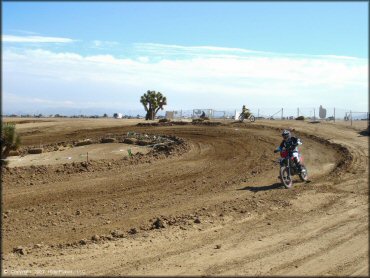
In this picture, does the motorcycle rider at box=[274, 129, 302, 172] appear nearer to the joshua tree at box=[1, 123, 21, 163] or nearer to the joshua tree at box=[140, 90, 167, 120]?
the joshua tree at box=[1, 123, 21, 163]

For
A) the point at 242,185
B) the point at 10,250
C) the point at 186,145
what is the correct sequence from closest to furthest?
1. the point at 10,250
2. the point at 242,185
3. the point at 186,145

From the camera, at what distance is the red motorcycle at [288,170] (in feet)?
48.6

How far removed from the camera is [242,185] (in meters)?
15.4

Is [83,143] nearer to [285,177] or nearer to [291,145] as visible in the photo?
[291,145]

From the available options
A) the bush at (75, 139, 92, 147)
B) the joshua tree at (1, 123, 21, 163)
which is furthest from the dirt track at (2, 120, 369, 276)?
the bush at (75, 139, 92, 147)

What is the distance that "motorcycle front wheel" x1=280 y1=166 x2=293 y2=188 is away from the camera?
14.7 m

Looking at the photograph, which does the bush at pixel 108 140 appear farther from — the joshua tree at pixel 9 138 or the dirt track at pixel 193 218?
the joshua tree at pixel 9 138

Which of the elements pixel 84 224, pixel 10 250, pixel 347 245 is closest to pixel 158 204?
pixel 84 224

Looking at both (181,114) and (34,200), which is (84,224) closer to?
(34,200)

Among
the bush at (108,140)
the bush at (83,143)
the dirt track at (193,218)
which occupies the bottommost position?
the dirt track at (193,218)

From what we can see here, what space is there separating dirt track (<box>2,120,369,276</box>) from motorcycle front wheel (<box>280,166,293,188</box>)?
0.34m

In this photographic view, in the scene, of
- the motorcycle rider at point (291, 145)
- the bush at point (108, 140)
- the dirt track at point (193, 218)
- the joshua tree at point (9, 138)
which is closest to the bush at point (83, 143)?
the bush at point (108, 140)

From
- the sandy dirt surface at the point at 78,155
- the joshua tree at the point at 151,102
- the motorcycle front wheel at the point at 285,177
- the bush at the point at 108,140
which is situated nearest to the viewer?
the motorcycle front wheel at the point at 285,177

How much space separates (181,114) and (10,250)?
177ft
